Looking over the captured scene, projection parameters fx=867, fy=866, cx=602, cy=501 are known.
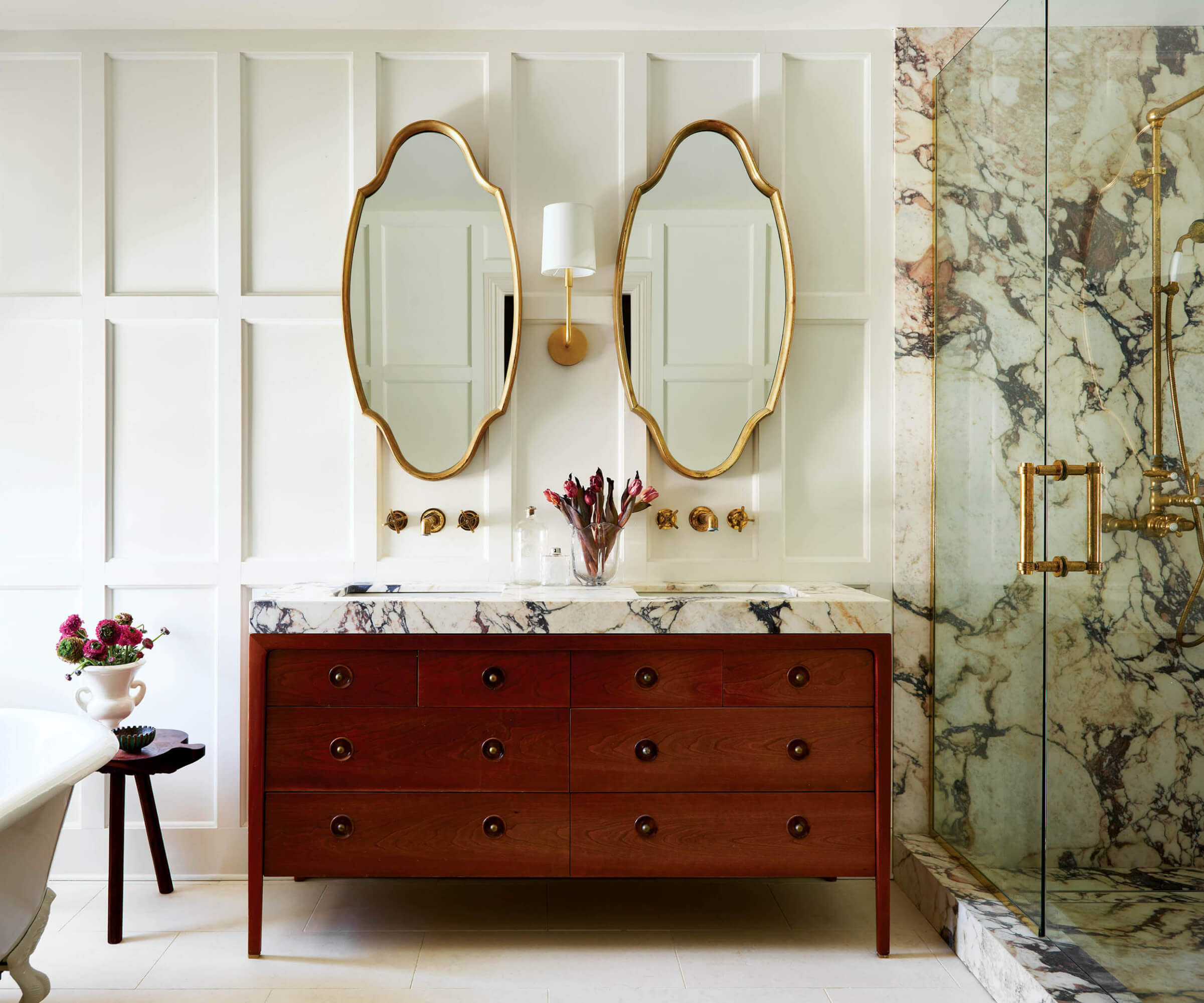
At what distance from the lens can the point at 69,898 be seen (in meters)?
2.40

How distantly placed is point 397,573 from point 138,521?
78 centimetres

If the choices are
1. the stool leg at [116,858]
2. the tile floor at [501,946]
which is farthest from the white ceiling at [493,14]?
the tile floor at [501,946]

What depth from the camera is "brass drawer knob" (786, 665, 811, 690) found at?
207cm

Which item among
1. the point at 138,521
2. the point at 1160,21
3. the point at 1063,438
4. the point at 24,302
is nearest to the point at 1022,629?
the point at 1063,438

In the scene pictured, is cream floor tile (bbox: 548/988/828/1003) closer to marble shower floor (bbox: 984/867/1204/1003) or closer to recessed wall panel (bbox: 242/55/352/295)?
marble shower floor (bbox: 984/867/1204/1003)

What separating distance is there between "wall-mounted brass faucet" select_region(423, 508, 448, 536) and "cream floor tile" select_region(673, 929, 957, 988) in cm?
127

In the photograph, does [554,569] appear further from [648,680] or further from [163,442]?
[163,442]

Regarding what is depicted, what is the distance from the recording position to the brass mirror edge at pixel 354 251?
2484 mm

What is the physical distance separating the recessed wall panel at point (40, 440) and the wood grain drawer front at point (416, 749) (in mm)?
1060

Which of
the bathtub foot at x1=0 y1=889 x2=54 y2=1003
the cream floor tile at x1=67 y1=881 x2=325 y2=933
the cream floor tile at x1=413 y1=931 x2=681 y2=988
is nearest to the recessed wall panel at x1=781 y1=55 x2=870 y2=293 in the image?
the cream floor tile at x1=413 y1=931 x2=681 y2=988

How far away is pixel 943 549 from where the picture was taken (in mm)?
2510

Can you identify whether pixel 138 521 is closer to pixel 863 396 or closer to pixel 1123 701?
pixel 863 396

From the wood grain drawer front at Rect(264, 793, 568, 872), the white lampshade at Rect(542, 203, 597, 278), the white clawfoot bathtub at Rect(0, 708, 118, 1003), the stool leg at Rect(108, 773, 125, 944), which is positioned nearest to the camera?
the white clawfoot bathtub at Rect(0, 708, 118, 1003)

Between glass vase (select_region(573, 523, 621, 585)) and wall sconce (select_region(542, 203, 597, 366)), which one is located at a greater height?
wall sconce (select_region(542, 203, 597, 366))
